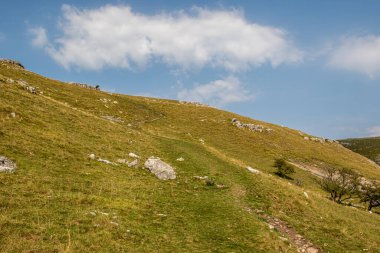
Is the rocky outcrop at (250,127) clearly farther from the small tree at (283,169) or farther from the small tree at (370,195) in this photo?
the small tree at (370,195)

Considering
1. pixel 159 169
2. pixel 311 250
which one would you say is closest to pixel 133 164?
pixel 159 169

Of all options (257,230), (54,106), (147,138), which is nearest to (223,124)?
(147,138)

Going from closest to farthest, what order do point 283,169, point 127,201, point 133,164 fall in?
1. point 127,201
2. point 133,164
3. point 283,169

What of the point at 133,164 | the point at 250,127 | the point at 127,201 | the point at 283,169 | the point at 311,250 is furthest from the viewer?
the point at 250,127

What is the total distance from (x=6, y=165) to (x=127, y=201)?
8.68 metres

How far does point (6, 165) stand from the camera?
79.7ft

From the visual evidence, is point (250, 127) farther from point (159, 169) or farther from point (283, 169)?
point (159, 169)

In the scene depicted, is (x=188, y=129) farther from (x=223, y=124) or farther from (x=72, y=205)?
(x=72, y=205)

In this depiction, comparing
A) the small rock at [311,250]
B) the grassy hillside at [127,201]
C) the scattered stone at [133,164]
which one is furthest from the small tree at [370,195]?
the scattered stone at [133,164]

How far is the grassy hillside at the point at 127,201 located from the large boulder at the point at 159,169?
0.74m

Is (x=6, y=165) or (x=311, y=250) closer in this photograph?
(x=311, y=250)

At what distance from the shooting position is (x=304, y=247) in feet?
70.8

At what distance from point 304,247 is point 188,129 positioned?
55.2 metres

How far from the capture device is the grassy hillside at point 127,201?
1772cm
